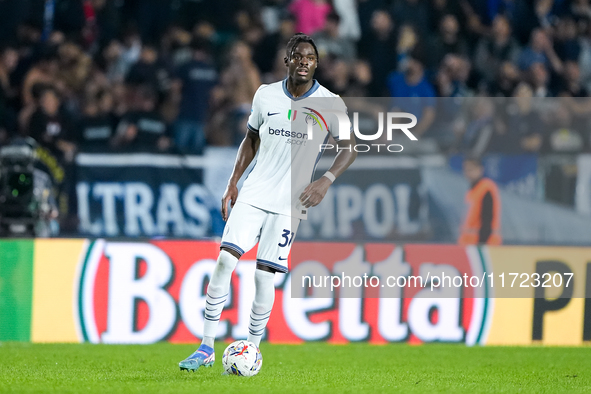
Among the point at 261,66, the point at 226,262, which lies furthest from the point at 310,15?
the point at 226,262

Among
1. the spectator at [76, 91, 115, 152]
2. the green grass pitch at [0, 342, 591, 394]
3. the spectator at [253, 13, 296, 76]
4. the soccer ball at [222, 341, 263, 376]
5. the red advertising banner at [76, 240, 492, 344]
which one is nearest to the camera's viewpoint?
the green grass pitch at [0, 342, 591, 394]

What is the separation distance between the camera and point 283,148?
604cm

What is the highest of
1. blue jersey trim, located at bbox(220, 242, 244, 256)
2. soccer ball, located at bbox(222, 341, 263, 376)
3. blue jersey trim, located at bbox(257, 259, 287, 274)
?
blue jersey trim, located at bbox(220, 242, 244, 256)

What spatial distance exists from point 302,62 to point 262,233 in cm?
116

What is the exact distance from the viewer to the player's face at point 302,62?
586cm

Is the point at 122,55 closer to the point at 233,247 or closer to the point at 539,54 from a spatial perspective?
the point at 539,54

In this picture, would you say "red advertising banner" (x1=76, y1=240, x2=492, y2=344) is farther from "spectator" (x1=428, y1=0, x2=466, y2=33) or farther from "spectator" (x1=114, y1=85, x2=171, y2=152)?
"spectator" (x1=428, y1=0, x2=466, y2=33)

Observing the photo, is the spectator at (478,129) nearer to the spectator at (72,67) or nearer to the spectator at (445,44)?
the spectator at (445,44)

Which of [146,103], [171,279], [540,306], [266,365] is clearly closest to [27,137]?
[146,103]

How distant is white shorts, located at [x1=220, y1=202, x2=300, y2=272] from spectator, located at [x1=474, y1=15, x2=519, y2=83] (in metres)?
7.04

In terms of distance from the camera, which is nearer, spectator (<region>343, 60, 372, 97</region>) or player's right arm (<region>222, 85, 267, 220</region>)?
player's right arm (<region>222, 85, 267, 220</region>)

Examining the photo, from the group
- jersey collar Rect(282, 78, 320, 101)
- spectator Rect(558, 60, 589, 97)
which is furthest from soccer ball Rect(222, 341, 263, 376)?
spectator Rect(558, 60, 589, 97)

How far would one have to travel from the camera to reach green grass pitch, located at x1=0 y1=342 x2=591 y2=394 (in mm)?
5391

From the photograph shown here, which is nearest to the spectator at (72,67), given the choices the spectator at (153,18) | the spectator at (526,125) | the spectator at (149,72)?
the spectator at (149,72)
